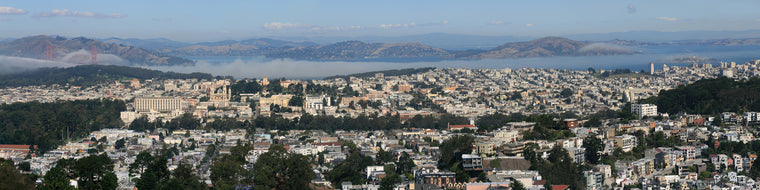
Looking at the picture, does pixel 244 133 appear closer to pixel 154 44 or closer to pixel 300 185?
pixel 300 185

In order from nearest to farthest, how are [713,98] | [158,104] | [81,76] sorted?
[713,98] < [158,104] < [81,76]

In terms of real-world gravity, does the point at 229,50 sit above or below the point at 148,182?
above

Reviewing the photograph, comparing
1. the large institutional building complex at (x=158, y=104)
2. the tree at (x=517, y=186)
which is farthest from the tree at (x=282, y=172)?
the large institutional building complex at (x=158, y=104)

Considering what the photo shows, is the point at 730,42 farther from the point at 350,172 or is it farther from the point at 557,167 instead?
the point at 350,172

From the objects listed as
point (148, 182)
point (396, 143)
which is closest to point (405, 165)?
point (148, 182)

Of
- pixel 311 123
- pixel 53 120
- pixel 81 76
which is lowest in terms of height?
pixel 311 123

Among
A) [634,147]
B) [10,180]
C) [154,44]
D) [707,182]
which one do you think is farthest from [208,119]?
[154,44]

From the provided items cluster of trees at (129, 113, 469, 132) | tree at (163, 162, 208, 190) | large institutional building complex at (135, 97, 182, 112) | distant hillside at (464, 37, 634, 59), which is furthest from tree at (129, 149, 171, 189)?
distant hillside at (464, 37, 634, 59)
